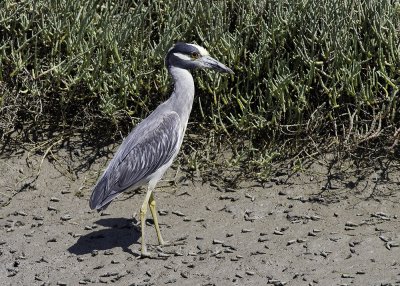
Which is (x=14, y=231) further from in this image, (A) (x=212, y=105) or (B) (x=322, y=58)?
(B) (x=322, y=58)

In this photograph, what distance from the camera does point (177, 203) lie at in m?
7.50

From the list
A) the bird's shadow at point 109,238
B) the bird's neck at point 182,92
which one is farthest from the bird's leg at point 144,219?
the bird's neck at point 182,92

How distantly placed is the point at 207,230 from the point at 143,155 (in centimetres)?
77

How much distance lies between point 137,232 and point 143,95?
1566mm

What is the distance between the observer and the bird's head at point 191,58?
7117 mm

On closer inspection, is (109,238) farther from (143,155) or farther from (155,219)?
(143,155)

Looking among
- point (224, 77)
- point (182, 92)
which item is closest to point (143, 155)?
point (182, 92)

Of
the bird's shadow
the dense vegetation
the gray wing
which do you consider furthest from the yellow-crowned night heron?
the dense vegetation

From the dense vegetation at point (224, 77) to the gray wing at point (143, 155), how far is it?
0.77m

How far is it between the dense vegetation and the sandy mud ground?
0.32 meters

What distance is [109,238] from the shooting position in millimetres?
7043

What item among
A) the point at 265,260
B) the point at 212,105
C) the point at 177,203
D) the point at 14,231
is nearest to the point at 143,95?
the point at 212,105

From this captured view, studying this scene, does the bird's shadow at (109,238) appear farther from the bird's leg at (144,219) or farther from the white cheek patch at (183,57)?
the white cheek patch at (183,57)

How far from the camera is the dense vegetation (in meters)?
7.66
